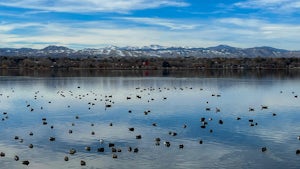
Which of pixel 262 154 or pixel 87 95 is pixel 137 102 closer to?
pixel 87 95

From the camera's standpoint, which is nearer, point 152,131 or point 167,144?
point 167,144

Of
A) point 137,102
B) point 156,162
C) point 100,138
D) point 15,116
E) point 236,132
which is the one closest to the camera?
point 156,162

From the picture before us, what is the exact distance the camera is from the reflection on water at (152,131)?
30047mm

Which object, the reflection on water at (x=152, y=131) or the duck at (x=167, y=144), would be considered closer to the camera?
the reflection on water at (x=152, y=131)

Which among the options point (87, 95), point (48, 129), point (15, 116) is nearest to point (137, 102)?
point (87, 95)

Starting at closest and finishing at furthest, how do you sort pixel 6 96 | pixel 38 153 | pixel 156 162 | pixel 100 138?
pixel 156 162, pixel 38 153, pixel 100 138, pixel 6 96

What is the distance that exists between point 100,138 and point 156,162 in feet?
28.7

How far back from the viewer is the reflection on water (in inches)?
1183

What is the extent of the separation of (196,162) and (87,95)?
45.5 metres

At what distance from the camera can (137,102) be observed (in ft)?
207

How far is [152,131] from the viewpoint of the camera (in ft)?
132

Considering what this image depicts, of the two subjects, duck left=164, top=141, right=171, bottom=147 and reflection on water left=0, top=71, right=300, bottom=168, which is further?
duck left=164, top=141, right=171, bottom=147

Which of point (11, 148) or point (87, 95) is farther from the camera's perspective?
point (87, 95)

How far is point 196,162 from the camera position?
96.5 ft
